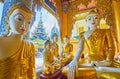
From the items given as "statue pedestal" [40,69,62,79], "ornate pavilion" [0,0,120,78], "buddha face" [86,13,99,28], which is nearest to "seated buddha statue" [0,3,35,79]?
"statue pedestal" [40,69,62,79]

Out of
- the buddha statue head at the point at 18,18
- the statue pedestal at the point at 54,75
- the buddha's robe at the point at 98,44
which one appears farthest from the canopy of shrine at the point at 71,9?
the buddha statue head at the point at 18,18

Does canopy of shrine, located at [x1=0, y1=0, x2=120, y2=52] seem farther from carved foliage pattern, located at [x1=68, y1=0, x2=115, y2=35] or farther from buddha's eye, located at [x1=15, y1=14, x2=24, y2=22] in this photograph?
buddha's eye, located at [x1=15, y1=14, x2=24, y2=22]

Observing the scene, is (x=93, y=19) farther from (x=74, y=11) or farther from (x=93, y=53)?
(x=74, y=11)

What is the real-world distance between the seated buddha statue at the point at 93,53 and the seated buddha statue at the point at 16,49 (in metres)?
0.64

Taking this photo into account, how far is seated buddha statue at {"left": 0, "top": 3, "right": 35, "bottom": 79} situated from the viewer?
1455mm

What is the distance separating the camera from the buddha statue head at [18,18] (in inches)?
59.8

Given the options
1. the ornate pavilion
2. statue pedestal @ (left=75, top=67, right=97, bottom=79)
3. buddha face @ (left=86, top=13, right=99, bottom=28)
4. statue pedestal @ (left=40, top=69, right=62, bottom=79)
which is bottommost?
statue pedestal @ (left=40, top=69, right=62, bottom=79)

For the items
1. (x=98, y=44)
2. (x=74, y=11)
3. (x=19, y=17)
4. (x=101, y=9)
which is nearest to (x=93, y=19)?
(x=98, y=44)

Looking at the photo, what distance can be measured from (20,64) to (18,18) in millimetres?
353

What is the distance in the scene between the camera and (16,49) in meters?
1.52

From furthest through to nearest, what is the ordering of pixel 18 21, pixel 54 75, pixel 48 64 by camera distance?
1. pixel 48 64
2. pixel 54 75
3. pixel 18 21

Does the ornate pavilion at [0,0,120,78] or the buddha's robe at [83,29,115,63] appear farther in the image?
the ornate pavilion at [0,0,120,78]

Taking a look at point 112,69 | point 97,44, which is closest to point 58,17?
point 97,44

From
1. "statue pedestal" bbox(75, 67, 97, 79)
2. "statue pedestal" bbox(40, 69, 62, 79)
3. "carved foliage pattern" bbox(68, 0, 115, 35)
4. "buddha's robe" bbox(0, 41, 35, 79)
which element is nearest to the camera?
"buddha's robe" bbox(0, 41, 35, 79)
